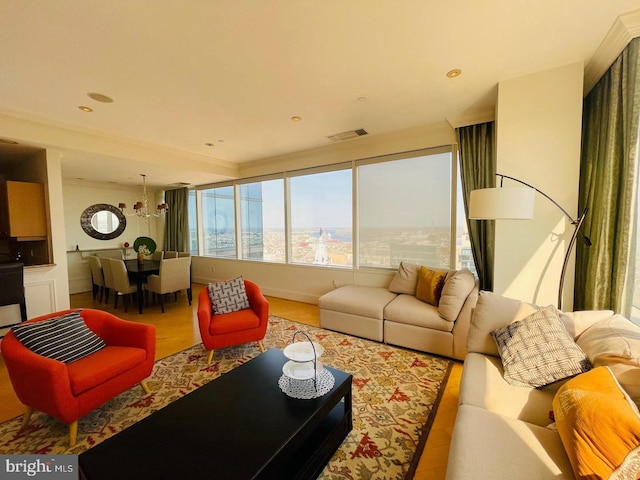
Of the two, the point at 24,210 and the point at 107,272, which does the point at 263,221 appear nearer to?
the point at 107,272

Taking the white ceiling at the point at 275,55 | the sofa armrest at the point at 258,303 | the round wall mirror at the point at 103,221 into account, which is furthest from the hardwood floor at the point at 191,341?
→ the white ceiling at the point at 275,55

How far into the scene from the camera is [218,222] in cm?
641

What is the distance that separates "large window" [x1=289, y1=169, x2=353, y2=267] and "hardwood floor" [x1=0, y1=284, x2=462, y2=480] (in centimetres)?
96

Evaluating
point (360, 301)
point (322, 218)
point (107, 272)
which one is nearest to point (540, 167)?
point (360, 301)

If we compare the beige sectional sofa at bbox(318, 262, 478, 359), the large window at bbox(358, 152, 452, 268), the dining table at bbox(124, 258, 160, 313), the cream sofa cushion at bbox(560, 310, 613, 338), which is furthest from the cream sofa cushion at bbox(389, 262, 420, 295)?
the dining table at bbox(124, 258, 160, 313)

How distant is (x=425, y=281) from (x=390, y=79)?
228 cm

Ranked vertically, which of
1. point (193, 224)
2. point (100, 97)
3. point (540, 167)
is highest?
point (100, 97)

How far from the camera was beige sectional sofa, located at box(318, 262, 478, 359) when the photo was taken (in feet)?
9.18

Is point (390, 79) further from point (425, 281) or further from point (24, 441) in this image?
point (24, 441)

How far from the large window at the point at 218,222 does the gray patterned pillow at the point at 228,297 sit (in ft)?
10.2

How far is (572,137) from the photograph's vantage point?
2.28 m

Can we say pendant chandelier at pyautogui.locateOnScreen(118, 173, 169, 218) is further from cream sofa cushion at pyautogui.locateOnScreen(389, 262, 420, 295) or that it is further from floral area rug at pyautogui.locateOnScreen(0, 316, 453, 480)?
cream sofa cushion at pyautogui.locateOnScreen(389, 262, 420, 295)

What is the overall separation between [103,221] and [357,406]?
706 centimetres
